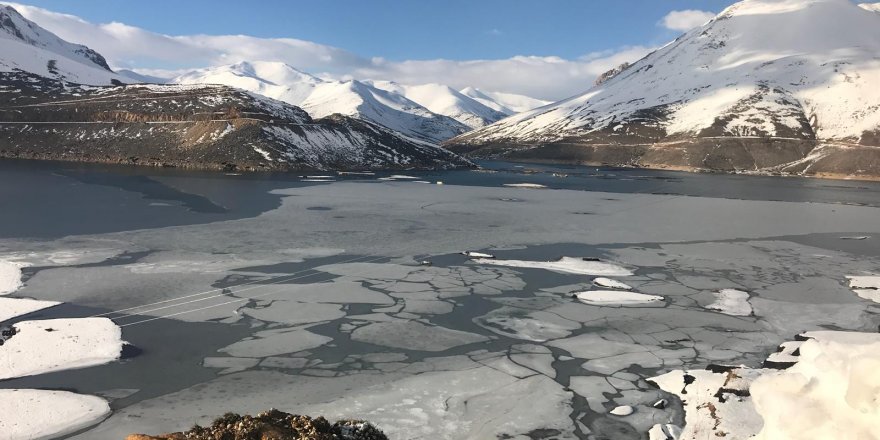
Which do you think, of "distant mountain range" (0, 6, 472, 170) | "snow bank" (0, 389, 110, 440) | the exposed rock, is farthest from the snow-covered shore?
"distant mountain range" (0, 6, 472, 170)

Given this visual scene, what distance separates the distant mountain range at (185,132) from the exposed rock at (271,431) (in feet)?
243

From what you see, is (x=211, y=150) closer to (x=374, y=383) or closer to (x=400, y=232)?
(x=400, y=232)

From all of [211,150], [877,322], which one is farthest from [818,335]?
[211,150]

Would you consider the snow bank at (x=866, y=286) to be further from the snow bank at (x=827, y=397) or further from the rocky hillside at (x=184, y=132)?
the rocky hillside at (x=184, y=132)

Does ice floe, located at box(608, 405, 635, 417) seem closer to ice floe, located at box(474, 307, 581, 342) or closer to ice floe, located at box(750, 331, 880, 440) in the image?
ice floe, located at box(474, 307, 581, 342)

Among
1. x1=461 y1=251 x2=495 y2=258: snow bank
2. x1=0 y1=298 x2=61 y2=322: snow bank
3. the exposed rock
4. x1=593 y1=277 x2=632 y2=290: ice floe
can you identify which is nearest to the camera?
the exposed rock

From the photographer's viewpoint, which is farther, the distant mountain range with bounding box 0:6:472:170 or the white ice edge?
the distant mountain range with bounding box 0:6:472:170

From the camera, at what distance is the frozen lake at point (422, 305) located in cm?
1080

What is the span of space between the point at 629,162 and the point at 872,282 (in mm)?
124169

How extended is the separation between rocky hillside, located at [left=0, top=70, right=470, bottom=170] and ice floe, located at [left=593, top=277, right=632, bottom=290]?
213 feet

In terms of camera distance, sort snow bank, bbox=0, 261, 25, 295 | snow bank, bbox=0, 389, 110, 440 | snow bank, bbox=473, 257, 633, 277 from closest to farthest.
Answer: snow bank, bbox=0, 389, 110, 440, snow bank, bbox=0, 261, 25, 295, snow bank, bbox=473, 257, 633, 277

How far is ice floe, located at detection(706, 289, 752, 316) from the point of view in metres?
17.3

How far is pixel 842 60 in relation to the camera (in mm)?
172375

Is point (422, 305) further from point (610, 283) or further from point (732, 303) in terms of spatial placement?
point (732, 303)
